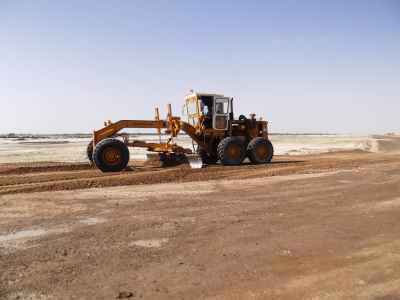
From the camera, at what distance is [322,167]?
15680mm

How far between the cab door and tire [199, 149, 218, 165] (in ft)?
4.10

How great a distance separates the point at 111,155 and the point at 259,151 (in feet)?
19.4

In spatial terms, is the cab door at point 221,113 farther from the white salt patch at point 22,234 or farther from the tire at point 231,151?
the white salt patch at point 22,234

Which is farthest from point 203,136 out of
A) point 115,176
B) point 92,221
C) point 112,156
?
point 92,221

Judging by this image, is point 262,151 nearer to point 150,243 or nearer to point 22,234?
point 150,243

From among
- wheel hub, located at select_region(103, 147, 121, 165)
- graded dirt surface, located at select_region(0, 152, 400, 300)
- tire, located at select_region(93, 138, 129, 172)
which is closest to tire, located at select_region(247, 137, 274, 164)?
tire, located at select_region(93, 138, 129, 172)

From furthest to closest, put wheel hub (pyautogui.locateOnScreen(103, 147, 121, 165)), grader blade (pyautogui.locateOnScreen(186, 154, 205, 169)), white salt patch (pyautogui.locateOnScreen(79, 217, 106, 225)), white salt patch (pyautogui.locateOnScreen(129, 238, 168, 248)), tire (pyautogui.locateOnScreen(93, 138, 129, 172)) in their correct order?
1. grader blade (pyautogui.locateOnScreen(186, 154, 205, 169))
2. wheel hub (pyautogui.locateOnScreen(103, 147, 121, 165))
3. tire (pyautogui.locateOnScreen(93, 138, 129, 172))
4. white salt patch (pyautogui.locateOnScreen(79, 217, 106, 225))
5. white salt patch (pyautogui.locateOnScreen(129, 238, 168, 248))

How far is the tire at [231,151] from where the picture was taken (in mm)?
16859

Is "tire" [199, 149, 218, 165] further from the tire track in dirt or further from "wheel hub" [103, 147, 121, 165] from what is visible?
"wheel hub" [103, 147, 121, 165]

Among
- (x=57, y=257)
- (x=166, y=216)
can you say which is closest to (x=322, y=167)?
(x=166, y=216)

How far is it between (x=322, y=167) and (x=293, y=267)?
10935 mm

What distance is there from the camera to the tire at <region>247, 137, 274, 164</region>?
17750mm

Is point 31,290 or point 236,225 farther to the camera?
point 236,225

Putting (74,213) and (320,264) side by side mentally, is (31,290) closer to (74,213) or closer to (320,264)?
(320,264)
